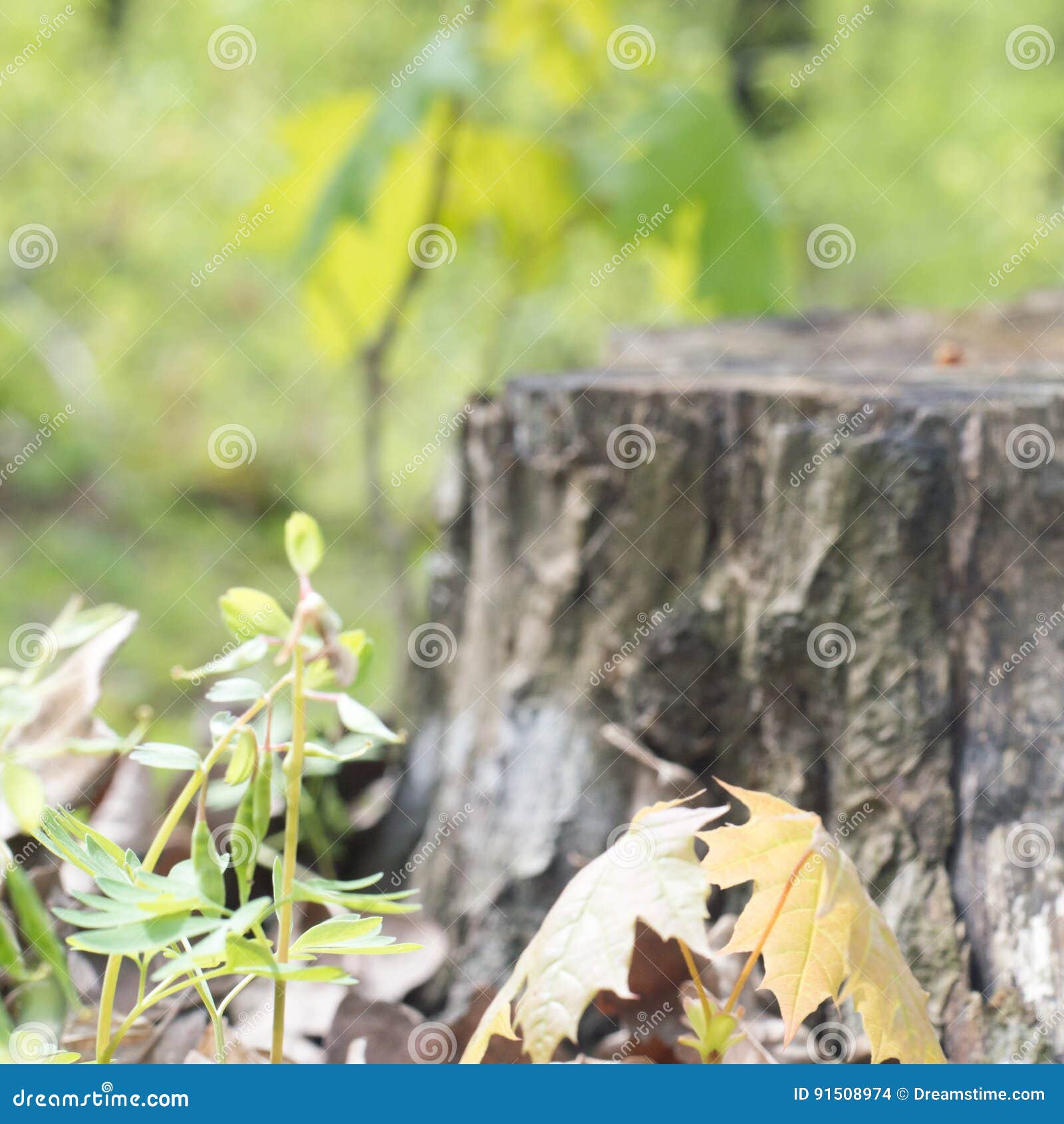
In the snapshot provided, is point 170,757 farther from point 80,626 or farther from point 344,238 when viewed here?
point 344,238

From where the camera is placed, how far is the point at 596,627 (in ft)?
3.07

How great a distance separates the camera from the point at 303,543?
46cm

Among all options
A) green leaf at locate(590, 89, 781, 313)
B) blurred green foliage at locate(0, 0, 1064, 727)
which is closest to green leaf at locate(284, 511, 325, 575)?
green leaf at locate(590, 89, 781, 313)

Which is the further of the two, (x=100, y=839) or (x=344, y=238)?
(x=344, y=238)

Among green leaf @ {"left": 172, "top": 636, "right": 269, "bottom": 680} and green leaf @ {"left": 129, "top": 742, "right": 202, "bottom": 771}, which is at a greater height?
green leaf @ {"left": 172, "top": 636, "right": 269, "bottom": 680}

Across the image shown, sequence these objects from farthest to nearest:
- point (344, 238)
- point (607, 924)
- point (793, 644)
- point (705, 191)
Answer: point (344, 238) → point (705, 191) → point (793, 644) → point (607, 924)

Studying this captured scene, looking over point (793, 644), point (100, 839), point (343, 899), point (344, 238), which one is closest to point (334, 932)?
point (343, 899)

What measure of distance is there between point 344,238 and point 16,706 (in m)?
1.65

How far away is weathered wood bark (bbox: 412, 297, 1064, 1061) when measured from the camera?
0.76 metres

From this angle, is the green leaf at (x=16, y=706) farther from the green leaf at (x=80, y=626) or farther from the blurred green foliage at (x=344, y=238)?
the blurred green foliage at (x=344, y=238)

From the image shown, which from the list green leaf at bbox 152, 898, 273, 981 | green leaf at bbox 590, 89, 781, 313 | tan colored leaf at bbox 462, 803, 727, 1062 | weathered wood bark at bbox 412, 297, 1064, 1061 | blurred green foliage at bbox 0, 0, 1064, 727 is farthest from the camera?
blurred green foliage at bbox 0, 0, 1064, 727

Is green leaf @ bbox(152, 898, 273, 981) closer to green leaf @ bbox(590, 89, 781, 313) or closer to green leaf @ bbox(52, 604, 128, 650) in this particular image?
green leaf @ bbox(52, 604, 128, 650)

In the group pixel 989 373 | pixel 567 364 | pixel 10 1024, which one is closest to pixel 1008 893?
pixel 989 373

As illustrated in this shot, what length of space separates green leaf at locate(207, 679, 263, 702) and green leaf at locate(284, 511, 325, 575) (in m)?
0.07
